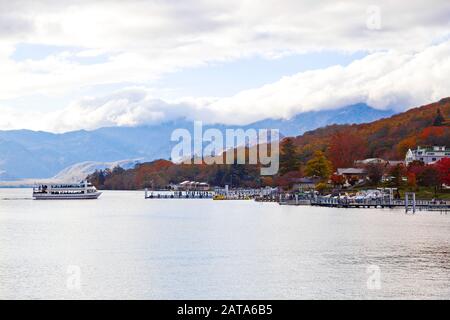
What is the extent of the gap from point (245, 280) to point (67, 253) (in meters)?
16.2

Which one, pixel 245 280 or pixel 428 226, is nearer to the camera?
pixel 245 280

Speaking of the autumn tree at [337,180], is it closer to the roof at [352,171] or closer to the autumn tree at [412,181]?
the roof at [352,171]

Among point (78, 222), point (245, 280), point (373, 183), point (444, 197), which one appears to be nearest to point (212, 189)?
point (373, 183)

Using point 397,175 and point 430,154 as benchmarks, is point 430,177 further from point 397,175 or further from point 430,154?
point 430,154

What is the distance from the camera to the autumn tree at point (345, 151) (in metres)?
156

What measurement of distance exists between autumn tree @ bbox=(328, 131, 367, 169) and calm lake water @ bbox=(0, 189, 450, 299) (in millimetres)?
84227

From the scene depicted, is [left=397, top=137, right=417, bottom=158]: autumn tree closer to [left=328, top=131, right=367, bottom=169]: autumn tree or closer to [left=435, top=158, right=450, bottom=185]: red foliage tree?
[left=328, top=131, right=367, bottom=169]: autumn tree

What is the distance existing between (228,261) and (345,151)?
11966cm

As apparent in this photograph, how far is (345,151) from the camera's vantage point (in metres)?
159

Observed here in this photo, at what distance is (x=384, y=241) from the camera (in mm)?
54125

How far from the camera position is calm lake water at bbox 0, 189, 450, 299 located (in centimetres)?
3344

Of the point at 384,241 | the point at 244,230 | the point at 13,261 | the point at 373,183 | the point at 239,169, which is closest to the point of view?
the point at 13,261
